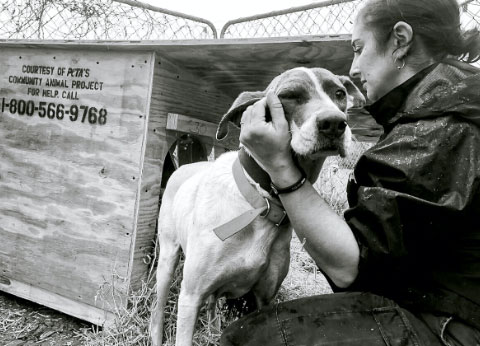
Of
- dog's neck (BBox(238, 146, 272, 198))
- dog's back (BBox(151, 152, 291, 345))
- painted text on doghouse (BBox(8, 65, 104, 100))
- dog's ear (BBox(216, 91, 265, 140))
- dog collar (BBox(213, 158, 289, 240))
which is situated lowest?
dog's back (BBox(151, 152, 291, 345))

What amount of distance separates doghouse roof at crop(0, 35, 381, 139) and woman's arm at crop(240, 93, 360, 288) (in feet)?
2.92

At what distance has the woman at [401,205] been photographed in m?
1.25

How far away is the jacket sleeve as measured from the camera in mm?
1234

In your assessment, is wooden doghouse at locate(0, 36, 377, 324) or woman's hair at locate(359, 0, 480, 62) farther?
wooden doghouse at locate(0, 36, 377, 324)

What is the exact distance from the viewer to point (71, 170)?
10.3ft

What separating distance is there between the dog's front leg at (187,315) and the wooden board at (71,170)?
32.0 inches

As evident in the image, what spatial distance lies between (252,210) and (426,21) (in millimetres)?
971

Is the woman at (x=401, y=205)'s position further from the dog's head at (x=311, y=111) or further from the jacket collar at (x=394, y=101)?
the dog's head at (x=311, y=111)

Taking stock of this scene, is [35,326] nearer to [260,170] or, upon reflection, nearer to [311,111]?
[260,170]

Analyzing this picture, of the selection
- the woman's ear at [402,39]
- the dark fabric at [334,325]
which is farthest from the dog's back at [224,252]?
the woman's ear at [402,39]

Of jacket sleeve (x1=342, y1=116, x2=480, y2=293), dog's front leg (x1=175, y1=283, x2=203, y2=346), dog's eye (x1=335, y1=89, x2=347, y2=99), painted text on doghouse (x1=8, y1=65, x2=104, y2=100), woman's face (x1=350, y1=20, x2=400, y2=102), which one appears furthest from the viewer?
painted text on doghouse (x1=8, y1=65, x2=104, y2=100)

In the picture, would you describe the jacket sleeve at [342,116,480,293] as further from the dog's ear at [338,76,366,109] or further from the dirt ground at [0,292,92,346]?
the dirt ground at [0,292,92,346]

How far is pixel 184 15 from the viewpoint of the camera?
460 centimetres

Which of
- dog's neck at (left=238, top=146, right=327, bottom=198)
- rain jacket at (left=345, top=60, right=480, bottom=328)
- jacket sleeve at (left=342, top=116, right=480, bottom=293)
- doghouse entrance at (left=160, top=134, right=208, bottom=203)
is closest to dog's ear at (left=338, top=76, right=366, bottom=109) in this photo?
dog's neck at (left=238, top=146, right=327, bottom=198)
